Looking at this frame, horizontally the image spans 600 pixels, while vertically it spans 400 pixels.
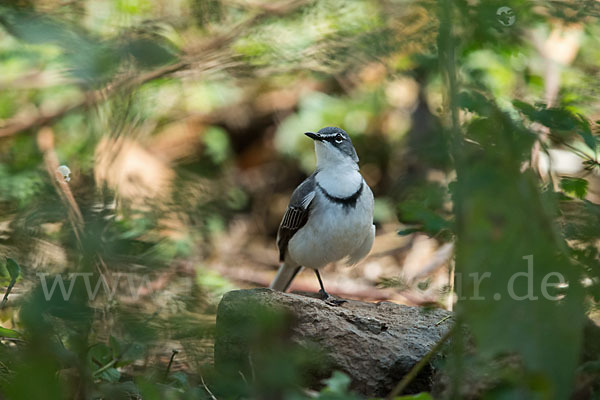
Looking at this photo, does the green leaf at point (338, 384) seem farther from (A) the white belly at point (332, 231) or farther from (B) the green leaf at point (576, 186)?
(A) the white belly at point (332, 231)

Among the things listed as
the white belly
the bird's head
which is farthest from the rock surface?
the bird's head

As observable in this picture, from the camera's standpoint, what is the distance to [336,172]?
4.97 m

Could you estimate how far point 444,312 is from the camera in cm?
373

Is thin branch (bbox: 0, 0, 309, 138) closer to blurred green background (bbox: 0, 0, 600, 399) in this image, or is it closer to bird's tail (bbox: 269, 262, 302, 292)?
blurred green background (bbox: 0, 0, 600, 399)

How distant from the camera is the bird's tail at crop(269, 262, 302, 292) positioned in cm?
543

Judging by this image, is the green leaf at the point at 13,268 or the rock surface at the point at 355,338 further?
the rock surface at the point at 355,338

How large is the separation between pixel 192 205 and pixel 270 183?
23.5 ft

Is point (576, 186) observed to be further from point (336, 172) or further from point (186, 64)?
point (336, 172)

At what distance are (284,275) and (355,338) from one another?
7.40ft

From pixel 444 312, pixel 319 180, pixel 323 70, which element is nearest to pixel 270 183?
pixel 319 180

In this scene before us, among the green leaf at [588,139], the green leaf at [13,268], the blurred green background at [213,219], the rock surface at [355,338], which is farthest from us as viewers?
the rock surface at [355,338]

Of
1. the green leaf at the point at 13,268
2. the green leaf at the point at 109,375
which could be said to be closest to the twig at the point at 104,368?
the green leaf at the point at 109,375

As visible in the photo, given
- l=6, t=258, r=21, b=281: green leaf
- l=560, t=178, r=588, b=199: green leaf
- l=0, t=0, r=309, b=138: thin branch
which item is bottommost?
l=560, t=178, r=588, b=199: green leaf

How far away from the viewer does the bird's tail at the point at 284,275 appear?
17.8 feet
